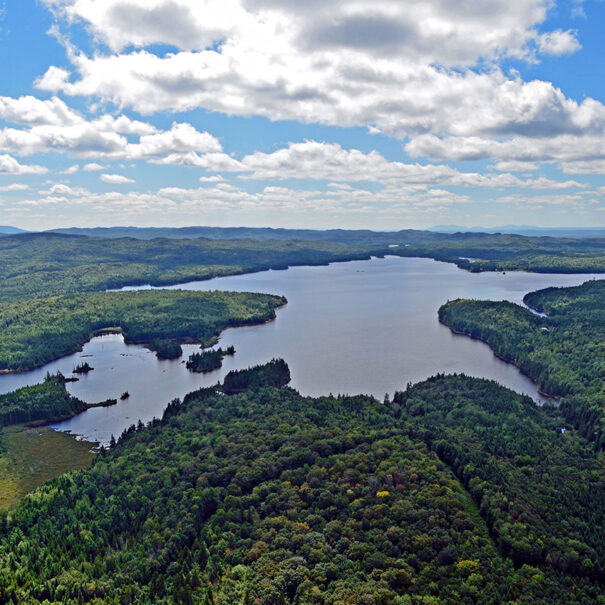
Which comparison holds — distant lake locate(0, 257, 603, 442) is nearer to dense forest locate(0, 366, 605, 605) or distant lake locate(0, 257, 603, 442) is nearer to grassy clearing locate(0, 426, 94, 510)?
grassy clearing locate(0, 426, 94, 510)

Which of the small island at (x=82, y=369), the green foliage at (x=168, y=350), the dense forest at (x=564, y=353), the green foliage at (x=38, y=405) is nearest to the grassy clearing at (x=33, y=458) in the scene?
the green foliage at (x=38, y=405)

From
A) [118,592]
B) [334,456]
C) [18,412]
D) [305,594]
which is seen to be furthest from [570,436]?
[18,412]

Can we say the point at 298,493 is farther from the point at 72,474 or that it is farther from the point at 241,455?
the point at 72,474

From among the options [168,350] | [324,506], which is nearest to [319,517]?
[324,506]

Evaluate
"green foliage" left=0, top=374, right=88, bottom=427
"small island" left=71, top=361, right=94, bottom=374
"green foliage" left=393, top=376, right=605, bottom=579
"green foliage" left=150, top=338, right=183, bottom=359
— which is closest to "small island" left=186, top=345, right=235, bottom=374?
"green foliage" left=150, top=338, right=183, bottom=359

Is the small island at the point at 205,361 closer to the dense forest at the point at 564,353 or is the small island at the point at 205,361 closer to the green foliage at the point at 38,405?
the green foliage at the point at 38,405

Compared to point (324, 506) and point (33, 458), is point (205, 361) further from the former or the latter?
point (324, 506)
